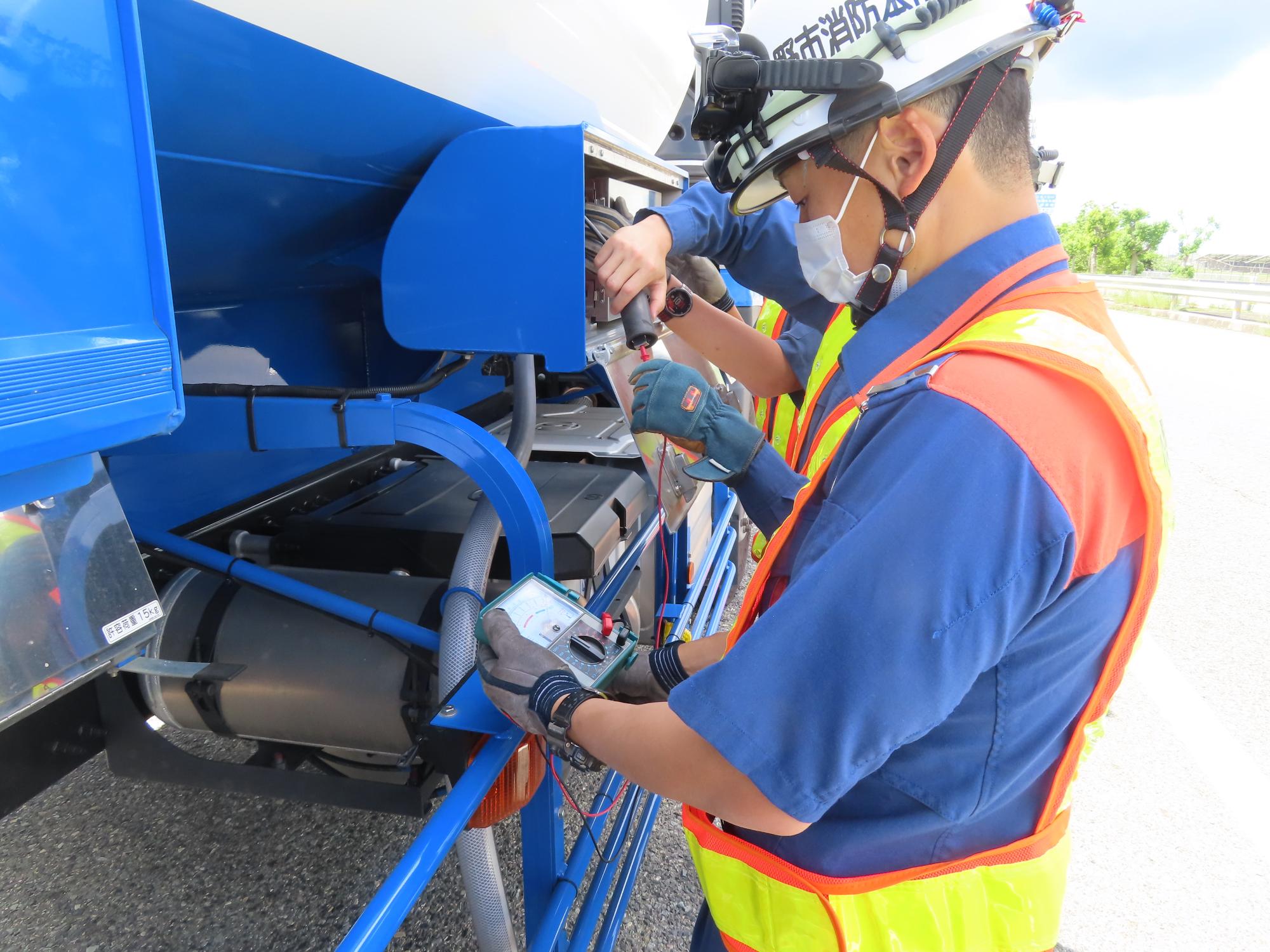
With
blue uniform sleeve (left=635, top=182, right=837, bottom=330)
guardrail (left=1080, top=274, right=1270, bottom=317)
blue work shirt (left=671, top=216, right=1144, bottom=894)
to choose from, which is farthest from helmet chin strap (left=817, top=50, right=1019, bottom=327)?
guardrail (left=1080, top=274, right=1270, bottom=317)

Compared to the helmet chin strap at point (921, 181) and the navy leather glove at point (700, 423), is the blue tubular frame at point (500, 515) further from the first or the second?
the helmet chin strap at point (921, 181)

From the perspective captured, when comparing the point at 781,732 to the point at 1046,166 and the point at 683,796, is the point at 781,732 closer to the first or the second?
the point at 683,796

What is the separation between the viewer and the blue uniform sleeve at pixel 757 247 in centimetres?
190

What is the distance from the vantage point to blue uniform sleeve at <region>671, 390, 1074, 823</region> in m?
0.70

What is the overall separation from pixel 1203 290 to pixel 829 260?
75.9ft

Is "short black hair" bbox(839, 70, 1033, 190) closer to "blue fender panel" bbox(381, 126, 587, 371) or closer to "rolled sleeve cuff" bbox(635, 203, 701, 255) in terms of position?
"blue fender panel" bbox(381, 126, 587, 371)

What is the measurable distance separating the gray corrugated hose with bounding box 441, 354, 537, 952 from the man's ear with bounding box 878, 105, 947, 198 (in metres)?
0.90

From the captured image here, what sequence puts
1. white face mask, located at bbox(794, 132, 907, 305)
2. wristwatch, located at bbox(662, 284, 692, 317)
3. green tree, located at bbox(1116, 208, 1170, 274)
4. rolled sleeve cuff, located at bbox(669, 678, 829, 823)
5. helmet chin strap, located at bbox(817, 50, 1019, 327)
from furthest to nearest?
green tree, located at bbox(1116, 208, 1170, 274), wristwatch, located at bbox(662, 284, 692, 317), white face mask, located at bbox(794, 132, 907, 305), helmet chin strap, located at bbox(817, 50, 1019, 327), rolled sleeve cuff, located at bbox(669, 678, 829, 823)

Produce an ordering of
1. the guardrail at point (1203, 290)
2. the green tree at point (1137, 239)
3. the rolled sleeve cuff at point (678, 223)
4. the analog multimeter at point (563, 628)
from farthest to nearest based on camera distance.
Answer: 1. the green tree at point (1137, 239)
2. the guardrail at point (1203, 290)
3. the rolled sleeve cuff at point (678, 223)
4. the analog multimeter at point (563, 628)

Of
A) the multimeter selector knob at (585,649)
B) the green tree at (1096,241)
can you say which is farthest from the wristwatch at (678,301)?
the green tree at (1096,241)

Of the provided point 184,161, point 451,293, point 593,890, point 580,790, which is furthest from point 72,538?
point 580,790

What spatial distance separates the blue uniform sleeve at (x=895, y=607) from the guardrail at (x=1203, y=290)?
16.2 metres

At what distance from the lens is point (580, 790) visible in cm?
258

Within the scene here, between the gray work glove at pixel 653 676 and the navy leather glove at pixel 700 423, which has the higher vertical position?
the navy leather glove at pixel 700 423
